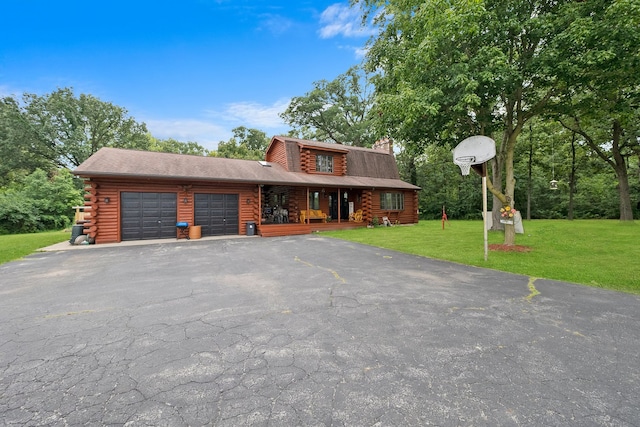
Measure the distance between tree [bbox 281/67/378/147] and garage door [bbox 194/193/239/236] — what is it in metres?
17.7

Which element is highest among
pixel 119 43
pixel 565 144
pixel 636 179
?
pixel 119 43

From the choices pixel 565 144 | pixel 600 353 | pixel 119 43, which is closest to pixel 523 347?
pixel 600 353

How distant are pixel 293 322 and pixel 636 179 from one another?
31.8m

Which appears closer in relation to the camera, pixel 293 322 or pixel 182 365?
pixel 182 365

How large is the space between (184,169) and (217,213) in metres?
2.54

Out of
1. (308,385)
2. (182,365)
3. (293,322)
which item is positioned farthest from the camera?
(293,322)

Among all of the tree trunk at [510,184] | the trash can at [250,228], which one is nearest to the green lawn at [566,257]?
the tree trunk at [510,184]

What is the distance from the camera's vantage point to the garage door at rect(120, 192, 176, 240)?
1140cm

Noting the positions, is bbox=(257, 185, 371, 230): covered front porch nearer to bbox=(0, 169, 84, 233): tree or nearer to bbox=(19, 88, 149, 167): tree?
bbox=(0, 169, 84, 233): tree

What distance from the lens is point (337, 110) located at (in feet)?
89.7

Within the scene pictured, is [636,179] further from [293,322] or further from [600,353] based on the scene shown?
[293,322]

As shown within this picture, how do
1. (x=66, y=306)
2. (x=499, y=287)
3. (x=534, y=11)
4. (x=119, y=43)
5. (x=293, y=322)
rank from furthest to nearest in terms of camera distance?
(x=119, y=43), (x=534, y=11), (x=499, y=287), (x=66, y=306), (x=293, y=322)

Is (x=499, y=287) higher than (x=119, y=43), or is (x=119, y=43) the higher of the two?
(x=119, y=43)

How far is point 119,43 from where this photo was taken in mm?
15445
